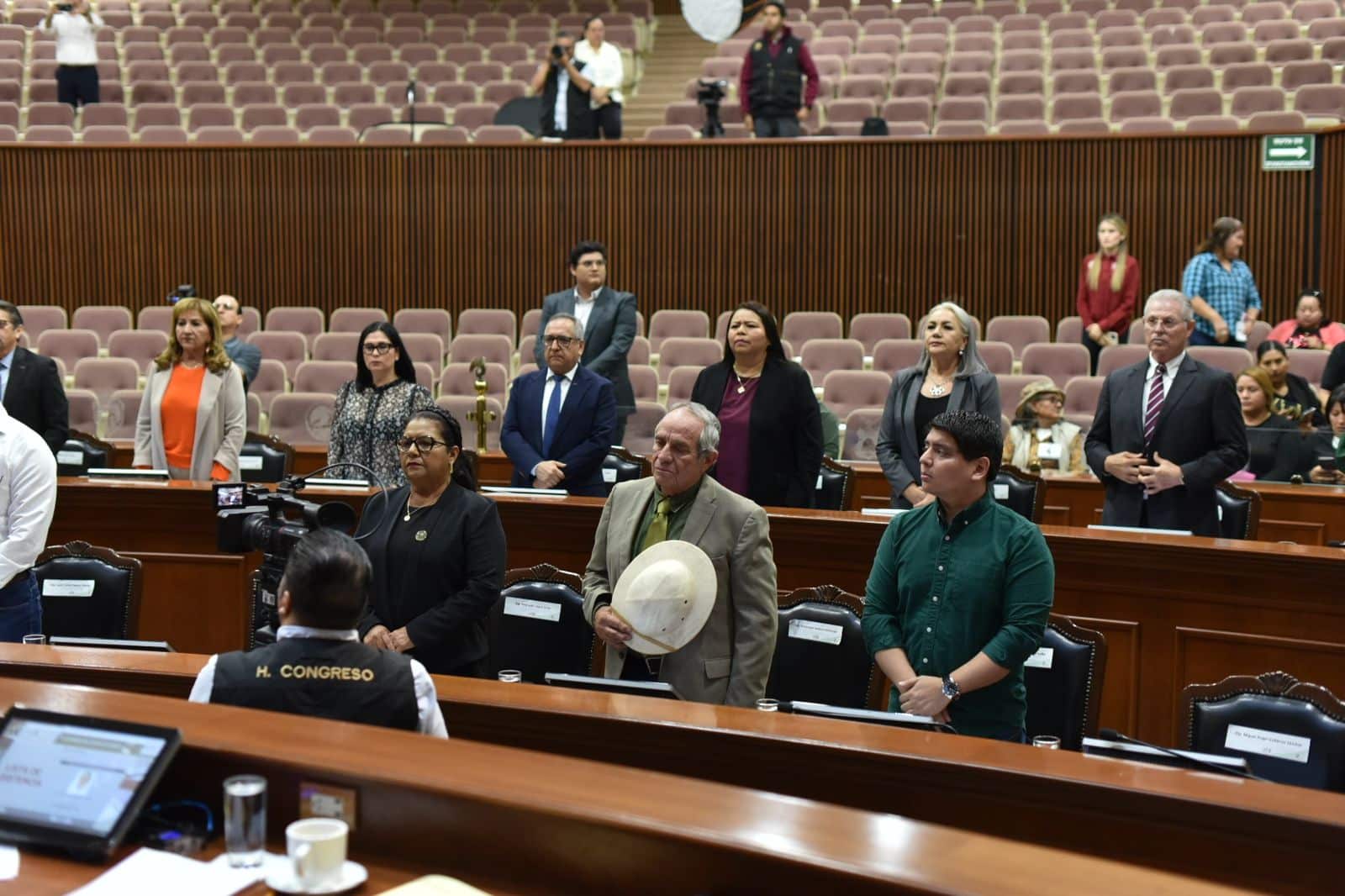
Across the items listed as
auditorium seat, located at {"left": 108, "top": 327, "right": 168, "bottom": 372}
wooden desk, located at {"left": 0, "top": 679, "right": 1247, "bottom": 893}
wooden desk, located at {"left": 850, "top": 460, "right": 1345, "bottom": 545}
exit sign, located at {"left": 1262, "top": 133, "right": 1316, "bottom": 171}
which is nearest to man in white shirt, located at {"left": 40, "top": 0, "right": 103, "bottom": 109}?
auditorium seat, located at {"left": 108, "top": 327, "right": 168, "bottom": 372}

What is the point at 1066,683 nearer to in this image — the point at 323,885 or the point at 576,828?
the point at 576,828

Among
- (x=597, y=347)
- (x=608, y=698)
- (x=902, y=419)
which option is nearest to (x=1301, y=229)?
(x=597, y=347)

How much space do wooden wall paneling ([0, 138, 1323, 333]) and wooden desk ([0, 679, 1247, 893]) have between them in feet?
25.0

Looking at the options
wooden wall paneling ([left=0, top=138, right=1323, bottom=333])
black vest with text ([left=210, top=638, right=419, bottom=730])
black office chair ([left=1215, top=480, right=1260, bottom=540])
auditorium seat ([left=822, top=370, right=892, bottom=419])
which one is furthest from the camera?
wooden wall paneling ([left=0, top=138, right=1323, bottom=333])

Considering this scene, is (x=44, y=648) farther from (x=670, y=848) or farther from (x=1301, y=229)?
(x=1301, y=229)

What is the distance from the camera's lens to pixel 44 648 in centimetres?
271

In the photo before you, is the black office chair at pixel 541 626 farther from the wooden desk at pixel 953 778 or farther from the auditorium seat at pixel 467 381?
the auditorium seat at pixel 467 381

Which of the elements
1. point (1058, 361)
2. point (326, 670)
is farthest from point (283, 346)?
point (326, 670)

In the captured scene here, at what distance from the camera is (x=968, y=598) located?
2.72m

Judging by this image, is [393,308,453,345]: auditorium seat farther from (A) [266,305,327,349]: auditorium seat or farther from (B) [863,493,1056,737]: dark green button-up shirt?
(B) [863,493,1056,737]: dark green button-up shirt

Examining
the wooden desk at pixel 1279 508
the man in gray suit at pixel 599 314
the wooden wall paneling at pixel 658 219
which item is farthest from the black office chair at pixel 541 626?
the wooden wall paneling at pixel 658 219

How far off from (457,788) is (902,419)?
2.81 m

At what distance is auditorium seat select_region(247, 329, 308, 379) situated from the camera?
8375mm

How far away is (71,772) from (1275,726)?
6.84 feet
